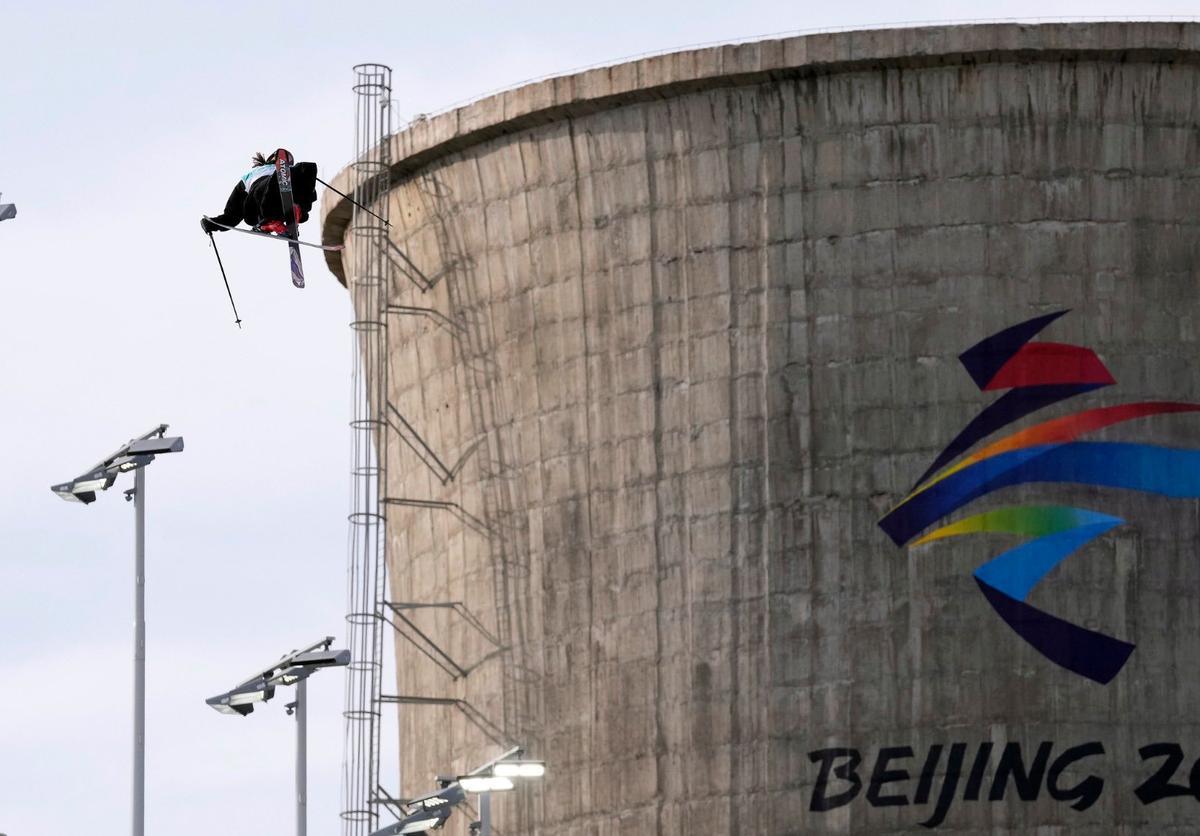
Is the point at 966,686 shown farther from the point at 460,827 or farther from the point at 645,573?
the point at 460,827

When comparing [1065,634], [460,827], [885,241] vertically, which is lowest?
[460,827]

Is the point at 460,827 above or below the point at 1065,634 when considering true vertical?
below

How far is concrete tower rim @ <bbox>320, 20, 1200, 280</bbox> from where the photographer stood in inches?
1988

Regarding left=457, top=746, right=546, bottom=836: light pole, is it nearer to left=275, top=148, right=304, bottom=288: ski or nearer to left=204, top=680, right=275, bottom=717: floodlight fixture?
left=204, top=680, right=275, bottom=717: floodlight fixture

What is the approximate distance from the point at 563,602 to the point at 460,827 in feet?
16.4

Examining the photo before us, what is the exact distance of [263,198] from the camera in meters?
51.0

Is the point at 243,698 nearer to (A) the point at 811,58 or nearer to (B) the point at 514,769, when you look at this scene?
(B) the point at 514,769

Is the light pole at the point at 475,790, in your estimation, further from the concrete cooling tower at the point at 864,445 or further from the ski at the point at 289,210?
the ski at the point at 289,210

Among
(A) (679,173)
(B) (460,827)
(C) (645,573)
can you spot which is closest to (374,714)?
(B) (460,827)

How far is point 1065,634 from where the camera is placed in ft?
161

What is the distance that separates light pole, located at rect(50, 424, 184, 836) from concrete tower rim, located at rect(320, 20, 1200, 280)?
50.2 ft

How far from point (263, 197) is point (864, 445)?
435 inches

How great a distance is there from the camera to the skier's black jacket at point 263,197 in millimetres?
50812

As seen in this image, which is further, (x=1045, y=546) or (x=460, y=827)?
(x=460, y=827)
